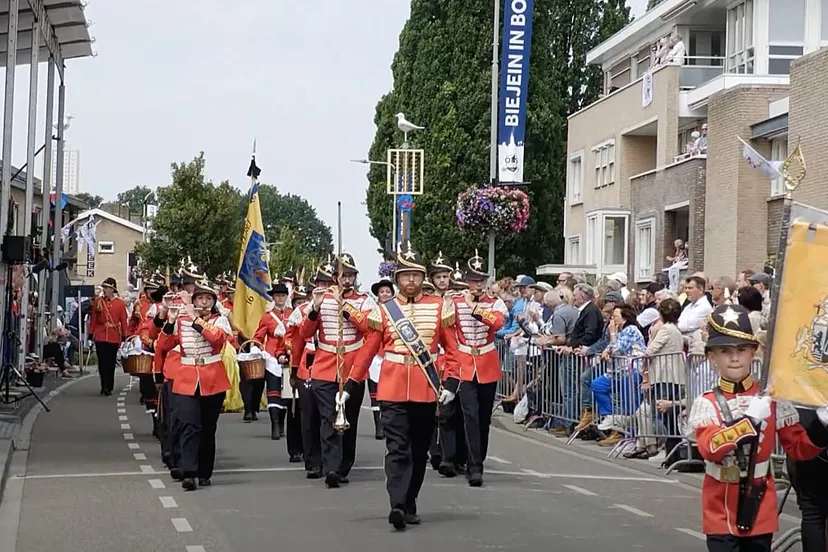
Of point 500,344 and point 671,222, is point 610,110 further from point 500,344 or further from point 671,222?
point 500,344

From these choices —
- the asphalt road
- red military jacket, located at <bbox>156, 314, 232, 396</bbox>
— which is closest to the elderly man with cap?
the asphalt road

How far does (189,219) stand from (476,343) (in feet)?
163

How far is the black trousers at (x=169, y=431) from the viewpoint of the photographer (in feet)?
49.6

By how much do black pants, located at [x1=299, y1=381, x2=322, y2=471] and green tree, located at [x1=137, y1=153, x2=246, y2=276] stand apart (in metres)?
49.0

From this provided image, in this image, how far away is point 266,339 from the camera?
19781 mm

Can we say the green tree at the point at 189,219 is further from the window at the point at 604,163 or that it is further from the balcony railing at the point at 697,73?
the balcony railing at the point at 697,73

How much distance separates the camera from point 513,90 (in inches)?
1501

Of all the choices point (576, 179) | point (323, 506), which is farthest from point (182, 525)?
point (576, 179)

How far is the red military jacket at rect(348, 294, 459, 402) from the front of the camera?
12.6 meters

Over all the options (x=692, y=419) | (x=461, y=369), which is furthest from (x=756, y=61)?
(x=692, y=419)

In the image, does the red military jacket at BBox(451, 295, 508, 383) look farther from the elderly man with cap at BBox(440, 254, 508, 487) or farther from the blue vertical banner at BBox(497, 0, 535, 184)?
the blue vertical banner at BBox(497, 0, 535, 184)

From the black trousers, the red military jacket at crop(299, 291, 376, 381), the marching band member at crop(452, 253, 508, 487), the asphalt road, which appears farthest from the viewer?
the marching band member at crop(452, 253, 508, 487)

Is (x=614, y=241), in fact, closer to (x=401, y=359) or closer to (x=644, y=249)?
(x=644, y=249)

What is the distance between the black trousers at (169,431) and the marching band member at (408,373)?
2612 millimetres
